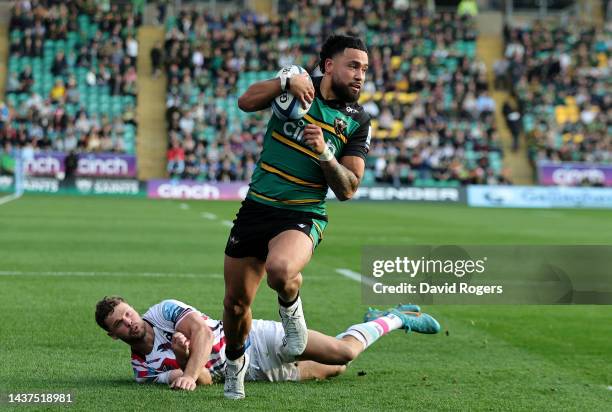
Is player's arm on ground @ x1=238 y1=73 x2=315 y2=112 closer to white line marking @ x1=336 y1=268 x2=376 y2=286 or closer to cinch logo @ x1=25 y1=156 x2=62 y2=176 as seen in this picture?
white line marking @ x1=336 y1=268 x2=376 y2=286

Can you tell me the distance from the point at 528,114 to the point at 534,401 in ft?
125

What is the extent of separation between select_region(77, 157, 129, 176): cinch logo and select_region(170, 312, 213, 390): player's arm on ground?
30.8m

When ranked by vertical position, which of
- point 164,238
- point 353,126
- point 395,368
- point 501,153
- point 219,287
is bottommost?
point 501,153

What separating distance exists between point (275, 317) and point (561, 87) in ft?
120

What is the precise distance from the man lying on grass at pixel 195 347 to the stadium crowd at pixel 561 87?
35616 millimetres

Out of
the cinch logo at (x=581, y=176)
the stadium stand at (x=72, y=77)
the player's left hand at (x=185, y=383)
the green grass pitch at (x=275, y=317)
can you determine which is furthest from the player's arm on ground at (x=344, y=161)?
the cinch logo at (x=581, y=176)

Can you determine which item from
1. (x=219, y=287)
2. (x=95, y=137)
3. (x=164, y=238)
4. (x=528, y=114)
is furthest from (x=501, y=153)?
(x=219, y=287)

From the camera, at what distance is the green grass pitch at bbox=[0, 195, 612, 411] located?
6766 millimetres

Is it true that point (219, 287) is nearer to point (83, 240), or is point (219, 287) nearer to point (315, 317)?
point (315, 317)

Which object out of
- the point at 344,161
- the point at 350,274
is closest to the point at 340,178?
the point at 344,161

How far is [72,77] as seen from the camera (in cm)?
4081

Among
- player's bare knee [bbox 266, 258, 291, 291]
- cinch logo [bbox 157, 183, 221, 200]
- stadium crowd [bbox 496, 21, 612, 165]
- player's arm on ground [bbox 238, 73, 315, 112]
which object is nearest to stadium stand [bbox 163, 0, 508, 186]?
cinch logo [bbox 157, 183, 221, 200]

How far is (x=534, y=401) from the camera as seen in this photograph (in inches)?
268

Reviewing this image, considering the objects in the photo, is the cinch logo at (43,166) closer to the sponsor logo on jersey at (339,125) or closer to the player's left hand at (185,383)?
the player's left hand at (185,383)
